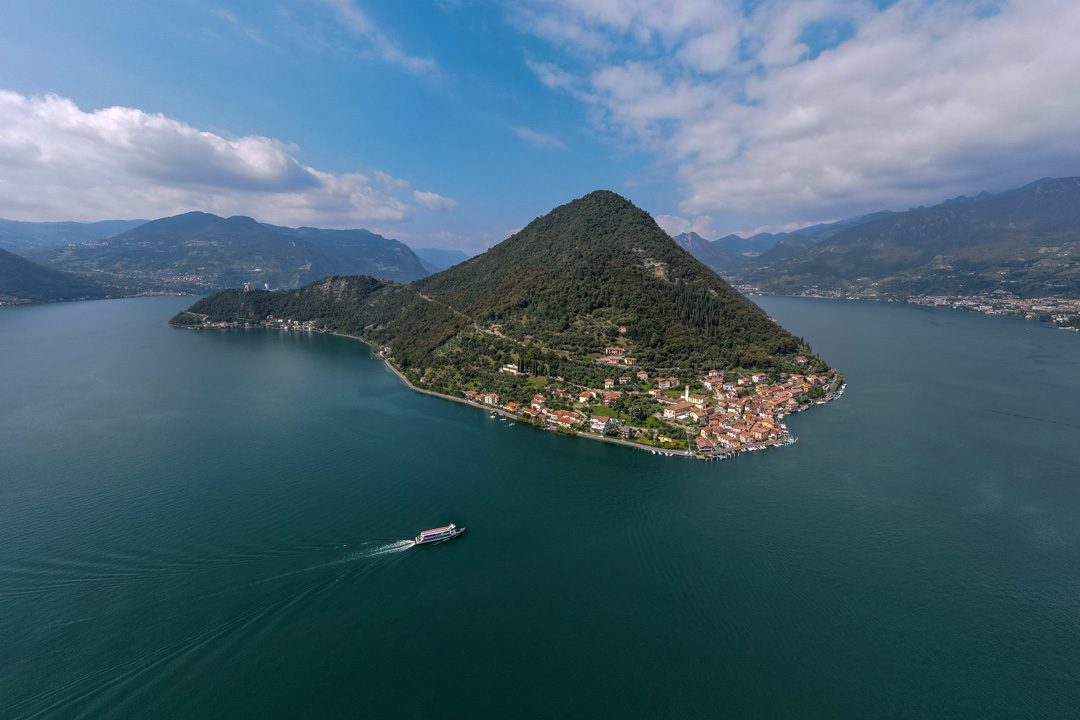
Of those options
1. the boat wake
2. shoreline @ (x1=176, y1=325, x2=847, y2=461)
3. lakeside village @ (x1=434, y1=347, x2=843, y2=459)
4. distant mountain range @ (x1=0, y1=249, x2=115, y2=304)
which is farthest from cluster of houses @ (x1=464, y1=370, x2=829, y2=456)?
distant mountain range @ (x1=0, y1=249, x2=115, y2=304)

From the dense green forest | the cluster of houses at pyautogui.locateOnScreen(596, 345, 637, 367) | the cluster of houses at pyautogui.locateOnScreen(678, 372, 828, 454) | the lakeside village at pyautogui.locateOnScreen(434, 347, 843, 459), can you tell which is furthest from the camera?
the dense green forest

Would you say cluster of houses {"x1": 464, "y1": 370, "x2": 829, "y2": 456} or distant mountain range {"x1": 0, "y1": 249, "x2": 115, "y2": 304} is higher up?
distant mountain range {"x1": 0, "y1": 249, "x2": 115, "y2": 304}

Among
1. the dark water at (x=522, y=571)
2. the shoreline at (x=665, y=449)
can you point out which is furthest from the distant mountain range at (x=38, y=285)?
the shoreline at (x=665, y=449)

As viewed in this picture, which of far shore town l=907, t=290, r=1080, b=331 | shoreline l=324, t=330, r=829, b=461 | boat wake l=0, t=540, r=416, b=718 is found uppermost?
far shore town l=907, t=290, r=1080, b=331

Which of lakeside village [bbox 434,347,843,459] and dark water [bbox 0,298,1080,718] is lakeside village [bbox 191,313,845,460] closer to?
lakeside village [bbox 434,347,843,459]

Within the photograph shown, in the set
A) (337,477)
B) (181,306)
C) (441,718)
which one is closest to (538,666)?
(441,718)

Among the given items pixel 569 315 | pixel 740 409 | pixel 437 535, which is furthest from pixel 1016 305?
pixel 437 535

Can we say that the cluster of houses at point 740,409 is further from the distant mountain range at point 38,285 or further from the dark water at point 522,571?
the distant mountain range at point 38,285
